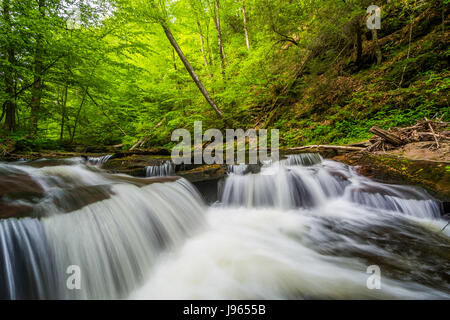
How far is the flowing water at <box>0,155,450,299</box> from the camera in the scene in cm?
178

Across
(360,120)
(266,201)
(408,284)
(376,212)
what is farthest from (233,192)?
(360,120)

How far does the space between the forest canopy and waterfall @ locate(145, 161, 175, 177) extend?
345cm

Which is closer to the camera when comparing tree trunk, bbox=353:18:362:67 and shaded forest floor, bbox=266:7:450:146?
shaded forest floor, bbox=266:7:450:146

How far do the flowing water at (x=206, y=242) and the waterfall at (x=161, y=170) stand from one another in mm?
965

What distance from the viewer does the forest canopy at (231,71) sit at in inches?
207

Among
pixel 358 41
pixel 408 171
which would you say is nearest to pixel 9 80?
pixel 408 171

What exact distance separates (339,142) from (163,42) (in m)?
9.39

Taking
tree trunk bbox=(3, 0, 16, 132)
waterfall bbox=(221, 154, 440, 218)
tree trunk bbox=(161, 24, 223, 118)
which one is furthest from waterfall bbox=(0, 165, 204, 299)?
tree trunk bbox=(161, 24, 223, 118)

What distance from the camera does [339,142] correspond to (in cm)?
625

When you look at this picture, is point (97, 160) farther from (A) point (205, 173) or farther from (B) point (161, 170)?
(A) point (205, 173)

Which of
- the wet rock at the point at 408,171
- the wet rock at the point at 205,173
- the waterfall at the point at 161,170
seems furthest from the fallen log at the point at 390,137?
the waterfall at the point at 161,170

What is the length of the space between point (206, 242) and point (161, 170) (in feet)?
8.21

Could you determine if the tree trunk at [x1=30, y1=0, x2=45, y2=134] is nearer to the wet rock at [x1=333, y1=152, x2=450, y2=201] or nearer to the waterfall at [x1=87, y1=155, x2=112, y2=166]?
the waterfall at [x1=87, y1=155, x2=112, y2=166]

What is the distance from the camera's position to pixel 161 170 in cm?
487
